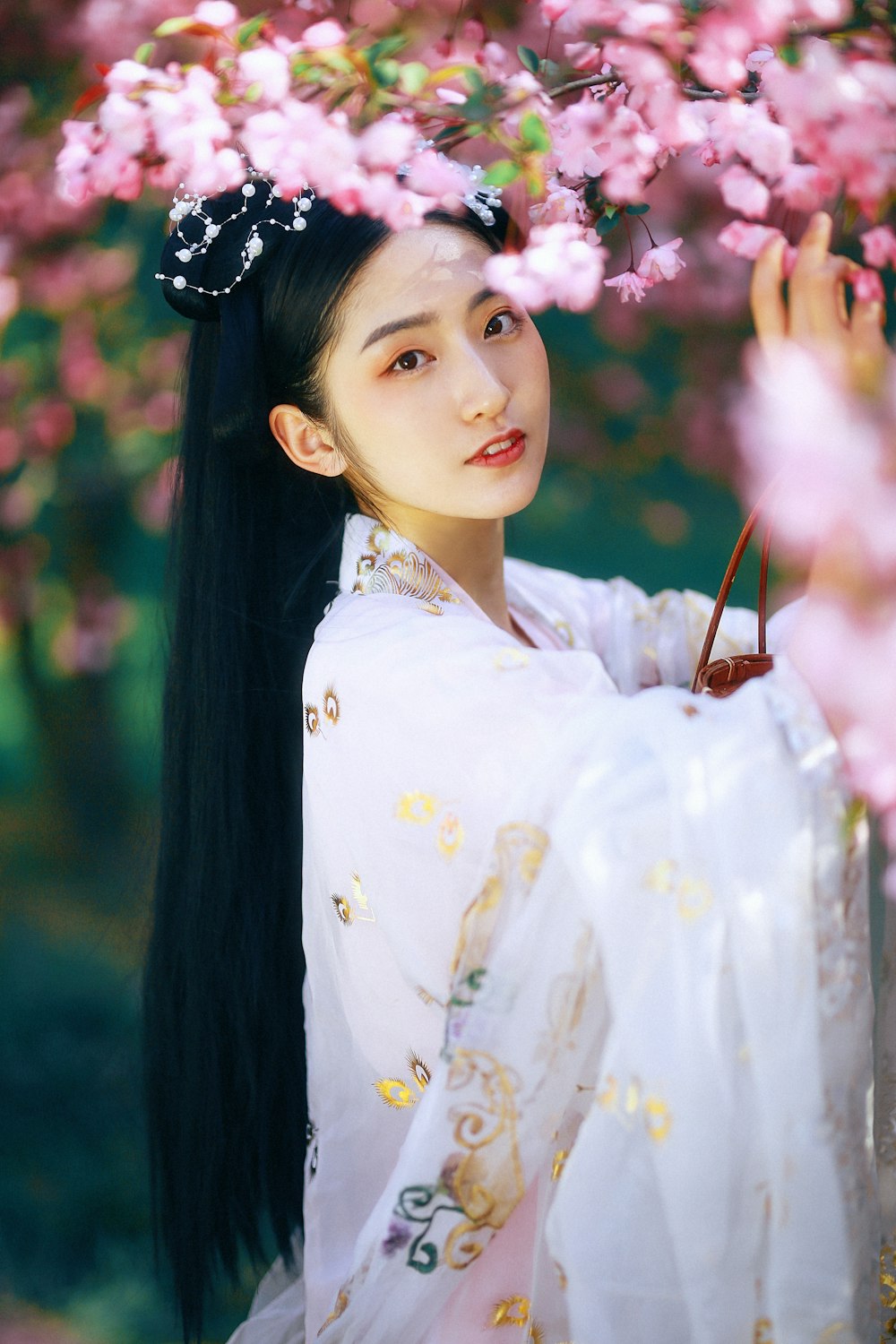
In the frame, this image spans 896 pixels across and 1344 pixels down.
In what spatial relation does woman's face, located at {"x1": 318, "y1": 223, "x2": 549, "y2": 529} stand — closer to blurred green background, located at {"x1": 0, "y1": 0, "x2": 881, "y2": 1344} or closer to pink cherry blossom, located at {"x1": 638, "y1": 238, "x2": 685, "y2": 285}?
pink cherry blossom, located at {"x1": 638, "y1": 238, "x2": 685, "y2": 285}

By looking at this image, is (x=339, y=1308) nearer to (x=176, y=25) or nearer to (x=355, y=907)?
(x=355, y=907)

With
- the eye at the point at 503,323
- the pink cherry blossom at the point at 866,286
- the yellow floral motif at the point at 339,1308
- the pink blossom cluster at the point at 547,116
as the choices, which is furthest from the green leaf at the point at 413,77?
the yellow floral motif at the point at 339,1308

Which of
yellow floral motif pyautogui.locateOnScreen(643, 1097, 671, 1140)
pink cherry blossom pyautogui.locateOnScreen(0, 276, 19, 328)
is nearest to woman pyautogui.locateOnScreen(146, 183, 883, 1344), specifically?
yellow floral motif pyautogui.locateOnScreen(643, 1097, 671, 1140)

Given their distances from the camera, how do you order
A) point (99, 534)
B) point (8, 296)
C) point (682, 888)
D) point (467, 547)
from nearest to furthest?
1. point (682, 888)
2. point (467, 547)
3. point (8, 296)
4. point (99, 534)

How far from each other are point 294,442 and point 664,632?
2.05ft

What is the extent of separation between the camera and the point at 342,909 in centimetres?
A: 129

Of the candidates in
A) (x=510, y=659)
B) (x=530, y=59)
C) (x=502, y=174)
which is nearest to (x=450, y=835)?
(x=510, y=659)

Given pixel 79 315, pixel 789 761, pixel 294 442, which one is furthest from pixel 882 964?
pixel 79 315

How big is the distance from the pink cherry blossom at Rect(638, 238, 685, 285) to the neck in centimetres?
34

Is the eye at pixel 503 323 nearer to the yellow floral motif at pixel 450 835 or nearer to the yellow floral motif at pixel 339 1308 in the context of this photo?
the yellow floral motif at pixel 450 835

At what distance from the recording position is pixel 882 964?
3.98 ft

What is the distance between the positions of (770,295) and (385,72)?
0.34m

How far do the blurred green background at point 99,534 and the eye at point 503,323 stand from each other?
100 cm

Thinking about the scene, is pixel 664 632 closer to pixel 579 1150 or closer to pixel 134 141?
pixel 579 1150
